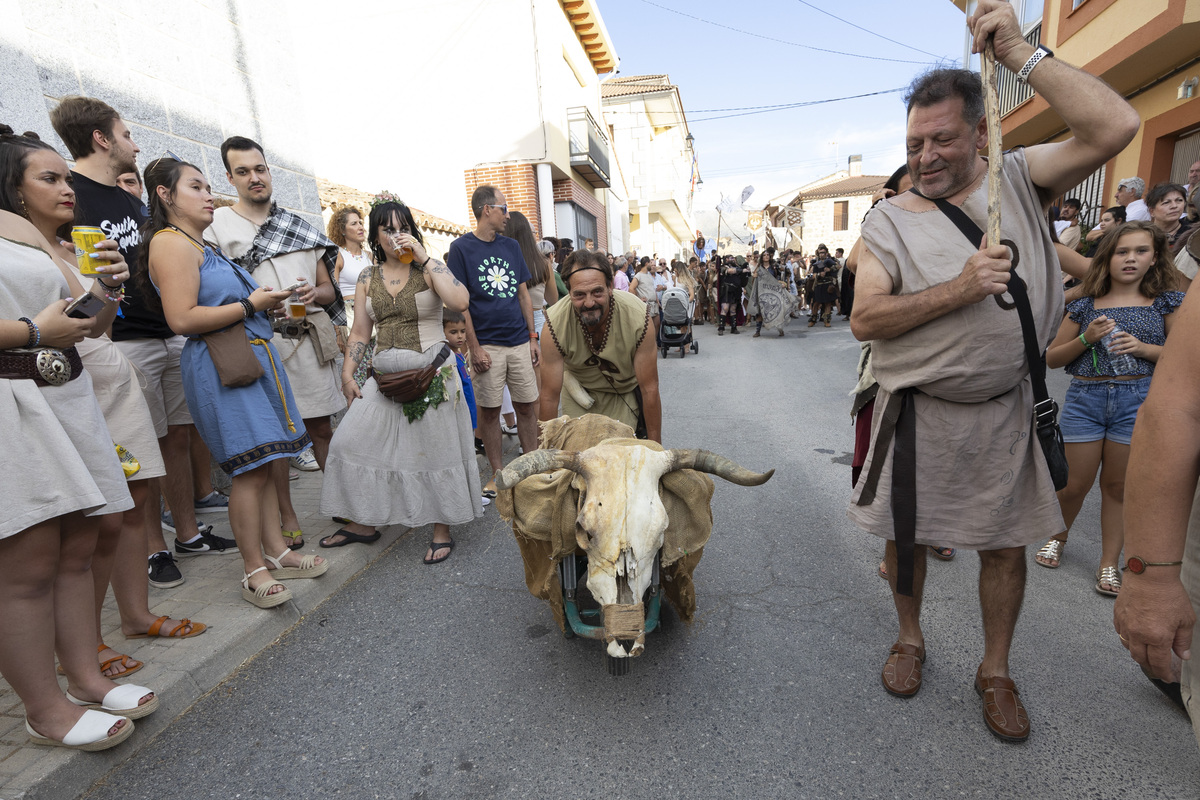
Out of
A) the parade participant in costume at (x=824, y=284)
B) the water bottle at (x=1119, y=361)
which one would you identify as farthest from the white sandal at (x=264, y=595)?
the parade participant in costume at (x=824, y=284)

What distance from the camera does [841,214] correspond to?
4016cm

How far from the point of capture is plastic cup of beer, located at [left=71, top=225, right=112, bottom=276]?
2176 mm

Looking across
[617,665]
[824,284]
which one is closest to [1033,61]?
[617,665]

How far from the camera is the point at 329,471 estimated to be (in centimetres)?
376

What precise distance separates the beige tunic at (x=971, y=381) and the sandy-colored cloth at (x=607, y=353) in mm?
1296

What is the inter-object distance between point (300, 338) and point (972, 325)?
12.7 feet

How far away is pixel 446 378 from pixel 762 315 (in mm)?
11756

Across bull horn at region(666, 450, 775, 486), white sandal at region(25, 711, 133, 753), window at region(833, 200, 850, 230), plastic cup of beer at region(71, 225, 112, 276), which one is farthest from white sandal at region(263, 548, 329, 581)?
window at region(833, 200, 850, 230)

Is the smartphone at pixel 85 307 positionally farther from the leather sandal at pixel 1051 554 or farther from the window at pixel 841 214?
the window at pixel 841 214

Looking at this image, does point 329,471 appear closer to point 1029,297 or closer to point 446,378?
point 446,378

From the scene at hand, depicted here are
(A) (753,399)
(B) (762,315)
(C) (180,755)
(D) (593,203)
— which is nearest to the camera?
(C) (180,755)

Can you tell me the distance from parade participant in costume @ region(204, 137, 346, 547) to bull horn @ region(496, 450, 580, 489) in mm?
1876

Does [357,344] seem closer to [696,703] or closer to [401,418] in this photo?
[401,418]

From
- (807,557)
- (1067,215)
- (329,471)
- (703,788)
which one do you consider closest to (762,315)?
(1067,215)
